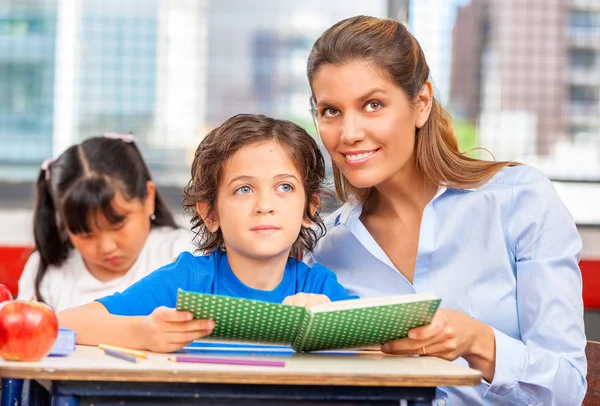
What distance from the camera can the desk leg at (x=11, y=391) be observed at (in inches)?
52.3

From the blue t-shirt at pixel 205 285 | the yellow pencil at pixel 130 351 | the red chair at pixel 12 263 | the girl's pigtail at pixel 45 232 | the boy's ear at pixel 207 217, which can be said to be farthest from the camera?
the red chair at pixel 12 263

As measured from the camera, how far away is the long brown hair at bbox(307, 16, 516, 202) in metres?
1.73

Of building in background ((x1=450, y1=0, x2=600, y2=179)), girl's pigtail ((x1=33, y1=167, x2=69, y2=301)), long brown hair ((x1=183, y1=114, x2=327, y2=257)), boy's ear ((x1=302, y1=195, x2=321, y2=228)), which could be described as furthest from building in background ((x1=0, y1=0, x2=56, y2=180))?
boy's ear ((x1=302, y1=195, x2=321, y2=228))

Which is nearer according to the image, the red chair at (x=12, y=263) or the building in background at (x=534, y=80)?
the red chair at (x=12, y=263)

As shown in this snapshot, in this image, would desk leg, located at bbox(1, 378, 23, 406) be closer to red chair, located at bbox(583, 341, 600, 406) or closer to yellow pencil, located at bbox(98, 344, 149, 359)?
yellow pencil, located at bbox(98, 344, 149, 359)

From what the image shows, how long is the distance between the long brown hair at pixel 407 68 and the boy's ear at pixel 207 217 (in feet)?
1.15

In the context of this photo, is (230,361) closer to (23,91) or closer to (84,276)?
(84,276)

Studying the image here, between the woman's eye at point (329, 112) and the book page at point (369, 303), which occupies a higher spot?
the woman's eye at point (329, 112)

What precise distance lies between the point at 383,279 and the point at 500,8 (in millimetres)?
2083

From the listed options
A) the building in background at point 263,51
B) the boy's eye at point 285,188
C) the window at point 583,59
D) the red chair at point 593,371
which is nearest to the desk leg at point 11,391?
the boy's eye at point 285,188

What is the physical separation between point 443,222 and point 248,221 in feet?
1.49

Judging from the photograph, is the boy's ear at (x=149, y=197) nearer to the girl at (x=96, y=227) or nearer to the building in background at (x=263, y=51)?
the girl at (x=96, y=227)

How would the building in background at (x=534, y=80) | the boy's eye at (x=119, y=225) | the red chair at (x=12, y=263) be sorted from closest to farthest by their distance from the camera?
the boy's eye at (x=119, y=225)
the red chair at (x=12, y=263)
the building in background at (x=534, y=80)

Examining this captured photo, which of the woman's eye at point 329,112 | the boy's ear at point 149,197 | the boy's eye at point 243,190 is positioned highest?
the woman's eye at point 329,112
